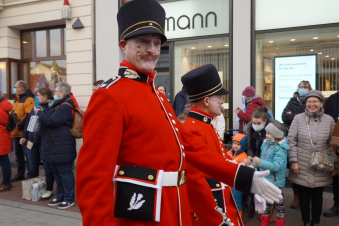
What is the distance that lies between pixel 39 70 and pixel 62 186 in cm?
595

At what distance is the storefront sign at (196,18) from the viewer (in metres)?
8.07

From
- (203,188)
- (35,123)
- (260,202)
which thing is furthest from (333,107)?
(35,123)

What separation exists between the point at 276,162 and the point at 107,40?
19.8 ft

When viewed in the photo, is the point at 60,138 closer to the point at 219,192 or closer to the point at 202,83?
the point at 202,83

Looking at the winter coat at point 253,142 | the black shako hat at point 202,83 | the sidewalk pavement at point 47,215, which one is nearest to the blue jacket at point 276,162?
the winter coat at point 253,142

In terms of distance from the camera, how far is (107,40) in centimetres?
922

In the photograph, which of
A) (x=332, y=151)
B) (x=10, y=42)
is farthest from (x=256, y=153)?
(x=10, y=42)

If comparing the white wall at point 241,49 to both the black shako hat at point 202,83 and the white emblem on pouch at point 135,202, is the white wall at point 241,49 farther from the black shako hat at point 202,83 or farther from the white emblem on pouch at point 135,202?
the white emblem on pouch at point 135,202

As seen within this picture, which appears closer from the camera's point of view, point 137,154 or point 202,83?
point 137,154

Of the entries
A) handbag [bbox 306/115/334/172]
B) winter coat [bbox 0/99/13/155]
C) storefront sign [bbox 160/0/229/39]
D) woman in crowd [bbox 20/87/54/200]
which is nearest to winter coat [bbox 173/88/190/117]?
storefront sign [bbox 160/0/229/39]

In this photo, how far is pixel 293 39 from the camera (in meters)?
7.45

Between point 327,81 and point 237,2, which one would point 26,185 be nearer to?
point 237,2

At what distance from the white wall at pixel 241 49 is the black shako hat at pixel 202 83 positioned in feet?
15.7

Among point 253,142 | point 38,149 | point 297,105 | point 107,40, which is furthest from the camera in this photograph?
point 107,40
